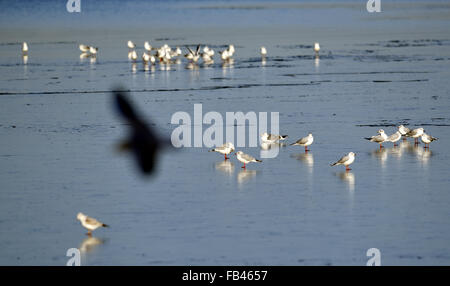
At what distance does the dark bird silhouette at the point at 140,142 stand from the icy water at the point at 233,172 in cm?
33

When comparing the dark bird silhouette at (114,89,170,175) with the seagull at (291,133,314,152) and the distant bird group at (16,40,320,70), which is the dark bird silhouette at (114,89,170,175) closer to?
the seagull at (291,133,314,152)

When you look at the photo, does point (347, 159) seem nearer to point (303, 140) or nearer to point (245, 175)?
point (245, 175)

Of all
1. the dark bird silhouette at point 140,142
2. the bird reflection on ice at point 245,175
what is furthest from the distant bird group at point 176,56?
the dark bird silhouette at point 140,142

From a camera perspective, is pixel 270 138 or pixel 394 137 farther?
pixel 270 138

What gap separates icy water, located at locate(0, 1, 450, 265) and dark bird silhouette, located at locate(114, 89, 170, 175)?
13.1 inches

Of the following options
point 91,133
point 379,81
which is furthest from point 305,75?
point 91,133

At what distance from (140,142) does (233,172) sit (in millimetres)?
8729

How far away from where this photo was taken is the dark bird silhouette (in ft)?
22.5

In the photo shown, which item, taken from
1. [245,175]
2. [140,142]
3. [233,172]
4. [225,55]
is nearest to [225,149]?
[233,172]

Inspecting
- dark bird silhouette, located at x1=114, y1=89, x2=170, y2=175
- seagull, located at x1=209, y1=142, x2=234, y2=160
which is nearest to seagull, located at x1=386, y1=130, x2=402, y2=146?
seagull, located at x1=209, y1=142, x2=234, y2=160

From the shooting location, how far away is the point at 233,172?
52.3ft

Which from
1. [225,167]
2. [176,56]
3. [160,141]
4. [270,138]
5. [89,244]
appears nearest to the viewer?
[160,141]

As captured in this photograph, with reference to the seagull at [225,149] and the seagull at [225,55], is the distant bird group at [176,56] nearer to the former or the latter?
the seagull at [225,55]

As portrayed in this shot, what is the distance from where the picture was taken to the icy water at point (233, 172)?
11.4 metres
